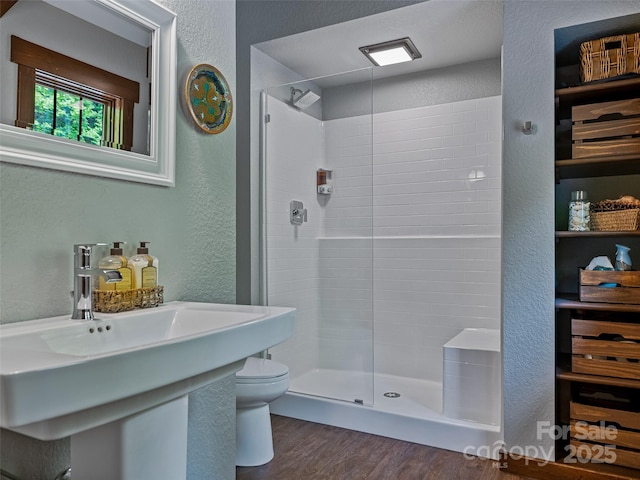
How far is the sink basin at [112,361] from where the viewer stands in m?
0.71

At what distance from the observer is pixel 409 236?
11.6 feet

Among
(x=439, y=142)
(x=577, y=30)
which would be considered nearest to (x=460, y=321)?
(x=439, y=142)

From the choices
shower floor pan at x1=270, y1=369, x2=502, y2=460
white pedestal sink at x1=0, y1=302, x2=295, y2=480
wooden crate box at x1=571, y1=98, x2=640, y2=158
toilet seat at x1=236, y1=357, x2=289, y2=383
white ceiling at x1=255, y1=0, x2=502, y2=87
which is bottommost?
shower floor pan at x1=270, y1=369, x2=502, y2=460

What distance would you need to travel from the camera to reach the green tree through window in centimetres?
121

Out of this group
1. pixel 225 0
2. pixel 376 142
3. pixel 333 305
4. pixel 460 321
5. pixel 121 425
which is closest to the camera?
pixel 121 425

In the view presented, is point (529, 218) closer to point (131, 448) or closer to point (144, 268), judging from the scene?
point (144, 268)

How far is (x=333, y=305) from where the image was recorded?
3.04m

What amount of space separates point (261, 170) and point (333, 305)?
3.22 feet

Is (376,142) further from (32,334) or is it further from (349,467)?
(32,334)

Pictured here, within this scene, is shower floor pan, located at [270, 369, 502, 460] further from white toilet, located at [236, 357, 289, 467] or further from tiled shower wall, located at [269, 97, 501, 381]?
white toilet, located at [236, 357, 289, 467]

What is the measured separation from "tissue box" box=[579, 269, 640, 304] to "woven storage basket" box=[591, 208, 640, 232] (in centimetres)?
20

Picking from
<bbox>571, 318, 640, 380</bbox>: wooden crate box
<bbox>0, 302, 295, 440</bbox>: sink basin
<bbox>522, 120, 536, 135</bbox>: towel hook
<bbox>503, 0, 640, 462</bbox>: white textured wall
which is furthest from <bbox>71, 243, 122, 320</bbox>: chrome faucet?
<bbox>571, 318, 640, 380</bbox>: wooden crate box

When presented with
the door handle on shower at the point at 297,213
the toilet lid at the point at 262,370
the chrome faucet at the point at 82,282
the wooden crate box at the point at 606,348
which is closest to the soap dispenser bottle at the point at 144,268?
the chrome faucet at the point at 82,282

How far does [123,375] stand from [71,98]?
842 millimetres
